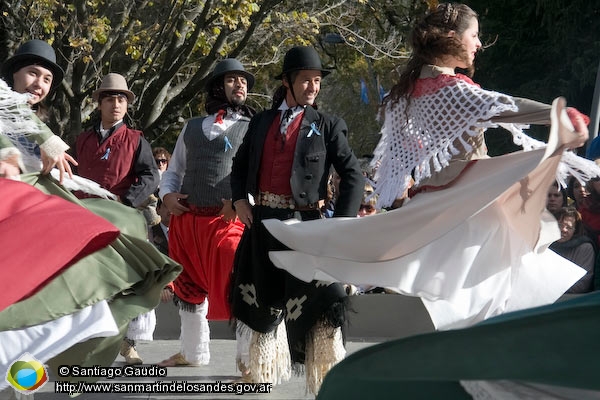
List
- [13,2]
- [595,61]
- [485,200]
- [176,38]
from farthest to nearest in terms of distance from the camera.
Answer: [595,61]
[176,38]
[13,2]
[485,200]

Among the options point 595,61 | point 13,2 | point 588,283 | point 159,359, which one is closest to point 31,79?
point 159,359

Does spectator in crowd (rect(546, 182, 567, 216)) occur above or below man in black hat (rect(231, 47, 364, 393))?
below

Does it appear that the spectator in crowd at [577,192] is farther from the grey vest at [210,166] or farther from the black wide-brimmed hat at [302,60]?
the black wide-brimmed hat at [302,60]

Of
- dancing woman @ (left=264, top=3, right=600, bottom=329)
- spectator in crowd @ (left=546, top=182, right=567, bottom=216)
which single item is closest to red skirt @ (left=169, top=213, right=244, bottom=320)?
dancing woman @ (left=264, top=3, right=600, bottom=329)

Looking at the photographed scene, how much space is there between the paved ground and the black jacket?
1.10 meters

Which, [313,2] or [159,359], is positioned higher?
[313,2]

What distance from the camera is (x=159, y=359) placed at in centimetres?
761

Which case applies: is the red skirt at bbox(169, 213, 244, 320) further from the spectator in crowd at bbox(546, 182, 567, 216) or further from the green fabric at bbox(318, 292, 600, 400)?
the green fabric at bbox(318, 292, 600, 400)

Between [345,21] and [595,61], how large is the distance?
238 inches

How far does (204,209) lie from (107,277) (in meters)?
2.67

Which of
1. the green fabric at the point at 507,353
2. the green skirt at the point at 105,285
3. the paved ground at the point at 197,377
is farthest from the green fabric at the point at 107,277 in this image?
the green fabric at the point at 507,353

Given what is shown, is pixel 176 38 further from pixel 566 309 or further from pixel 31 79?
pixel 566 309

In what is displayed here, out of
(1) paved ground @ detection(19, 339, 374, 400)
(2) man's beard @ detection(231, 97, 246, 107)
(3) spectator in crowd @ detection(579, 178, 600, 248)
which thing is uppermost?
(2) man's beard @ detection(231, 97, 246, 107)

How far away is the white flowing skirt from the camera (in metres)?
4.98
